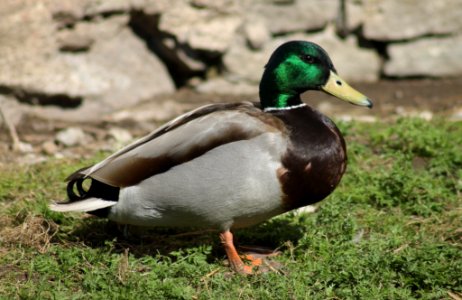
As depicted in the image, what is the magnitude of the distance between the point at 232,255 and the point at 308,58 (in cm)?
112

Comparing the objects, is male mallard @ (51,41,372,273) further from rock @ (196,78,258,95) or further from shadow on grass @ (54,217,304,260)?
rock @ (196,78,258,95)

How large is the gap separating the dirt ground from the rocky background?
128 millimetres

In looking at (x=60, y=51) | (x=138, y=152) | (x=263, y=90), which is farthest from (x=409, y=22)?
(x=138, y=152)

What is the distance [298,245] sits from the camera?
4.32 m

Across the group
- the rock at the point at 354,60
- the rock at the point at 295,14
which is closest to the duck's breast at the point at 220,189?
the rock at the point at 295,14

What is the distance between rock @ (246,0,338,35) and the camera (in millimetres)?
8047

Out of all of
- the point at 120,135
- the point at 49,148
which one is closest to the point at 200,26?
the point at 120,135

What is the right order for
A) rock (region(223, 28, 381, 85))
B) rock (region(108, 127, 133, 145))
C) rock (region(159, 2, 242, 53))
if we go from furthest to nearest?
rock (region(223, 28, 381, 85))
rock (region(159, 2, 242, 53))
rock (region(108, 127, 133, 145))

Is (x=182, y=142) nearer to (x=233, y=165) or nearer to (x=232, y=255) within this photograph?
(x=233, y=165)

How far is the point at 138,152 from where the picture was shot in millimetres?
4145

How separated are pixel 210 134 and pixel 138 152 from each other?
41cm

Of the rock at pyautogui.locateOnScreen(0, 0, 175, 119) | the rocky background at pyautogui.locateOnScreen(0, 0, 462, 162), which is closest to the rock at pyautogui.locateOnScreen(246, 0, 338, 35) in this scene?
the rocky background at pyautogui.locateOnScreen(0, 0, 462, 162)

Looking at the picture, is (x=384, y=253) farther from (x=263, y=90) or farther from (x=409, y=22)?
(x=409, y=22)

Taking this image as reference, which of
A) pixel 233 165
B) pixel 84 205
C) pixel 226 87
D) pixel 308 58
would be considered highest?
pixel 308 58
